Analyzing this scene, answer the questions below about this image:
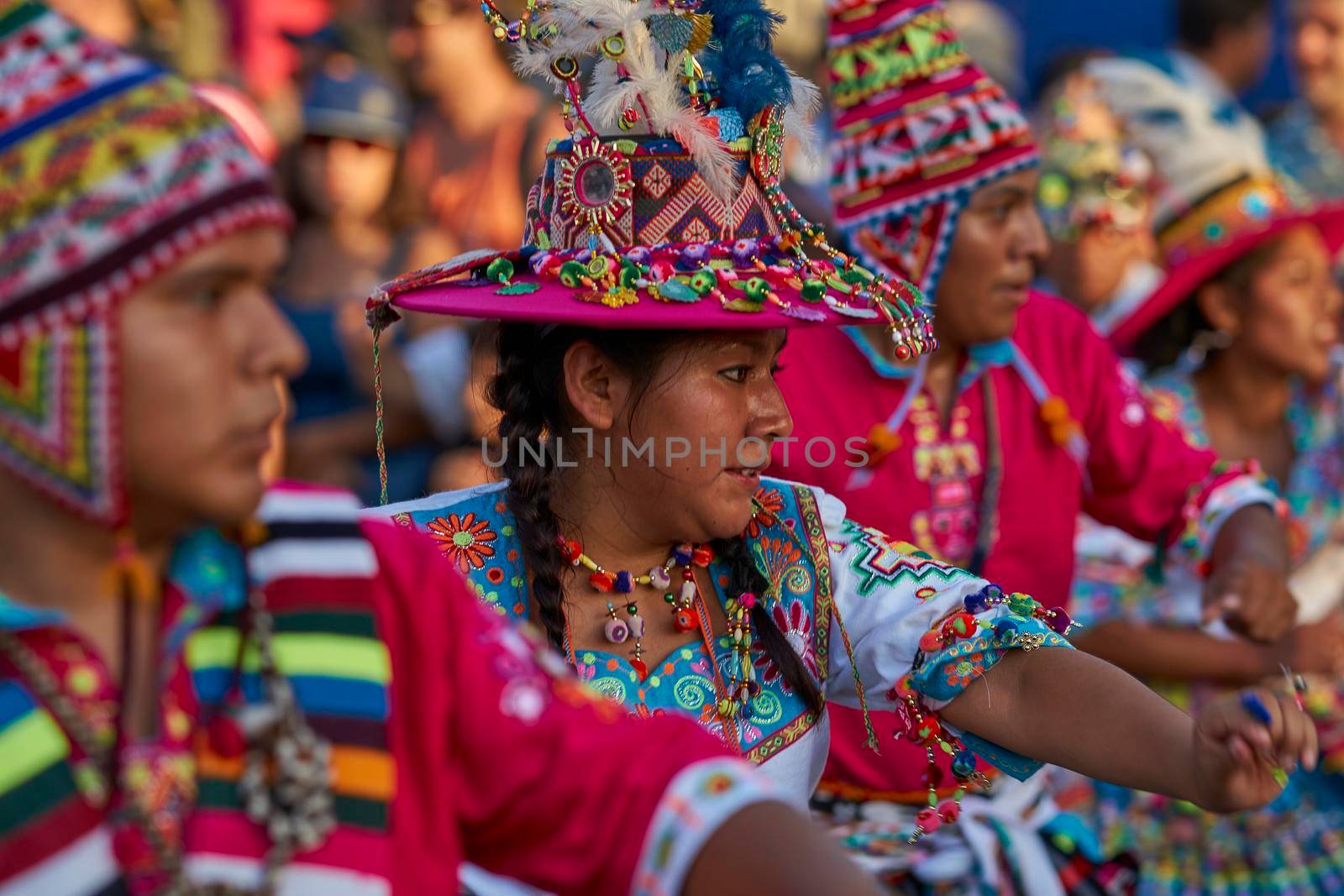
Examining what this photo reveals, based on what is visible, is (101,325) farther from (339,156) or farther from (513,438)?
(339,156)

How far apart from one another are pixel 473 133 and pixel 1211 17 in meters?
3.70

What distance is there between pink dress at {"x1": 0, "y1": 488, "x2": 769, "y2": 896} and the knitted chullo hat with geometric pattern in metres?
0.17

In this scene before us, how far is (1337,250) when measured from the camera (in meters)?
4.72

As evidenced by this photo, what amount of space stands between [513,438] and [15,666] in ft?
4.15

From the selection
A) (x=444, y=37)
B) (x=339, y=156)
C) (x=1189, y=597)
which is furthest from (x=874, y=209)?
(x=444, y=37)

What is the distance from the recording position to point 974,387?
11.8ft

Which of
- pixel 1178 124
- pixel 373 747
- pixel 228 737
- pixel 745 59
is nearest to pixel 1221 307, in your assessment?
pixel 1178 124

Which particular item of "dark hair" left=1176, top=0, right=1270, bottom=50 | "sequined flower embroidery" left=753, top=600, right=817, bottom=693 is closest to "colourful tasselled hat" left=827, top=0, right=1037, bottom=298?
"sequined flower embroidery" left=753, top=600, right=817, bottom=693

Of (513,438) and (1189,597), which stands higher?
(513,438)

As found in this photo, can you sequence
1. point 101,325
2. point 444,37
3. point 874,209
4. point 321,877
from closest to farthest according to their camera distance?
point 101,325, point 321,877, point 874,209, point 444,37

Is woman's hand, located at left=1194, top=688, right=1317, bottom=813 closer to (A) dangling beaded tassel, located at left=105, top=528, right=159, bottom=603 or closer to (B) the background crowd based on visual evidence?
(A) dangling beaded tassel, located at left=105, top=528, right=159, bottom=603

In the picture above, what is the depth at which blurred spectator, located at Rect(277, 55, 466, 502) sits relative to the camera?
565cm

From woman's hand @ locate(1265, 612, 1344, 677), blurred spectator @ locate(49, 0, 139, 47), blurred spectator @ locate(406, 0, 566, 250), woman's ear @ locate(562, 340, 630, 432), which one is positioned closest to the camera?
woman's ear @ locate(562, 340, 630, 432)

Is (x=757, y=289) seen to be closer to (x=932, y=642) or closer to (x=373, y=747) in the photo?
(x=932, y=642)
